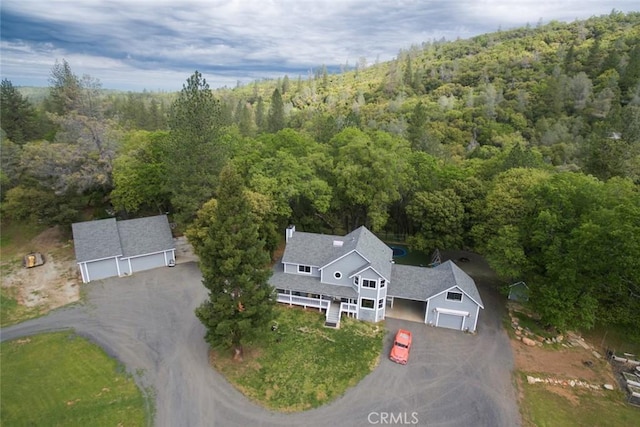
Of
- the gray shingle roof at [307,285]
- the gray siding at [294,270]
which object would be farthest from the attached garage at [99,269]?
the gray siding at [294,270]

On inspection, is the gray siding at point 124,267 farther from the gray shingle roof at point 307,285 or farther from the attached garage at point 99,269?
the gray shingle roof at point 307,285

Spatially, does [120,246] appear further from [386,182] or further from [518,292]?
[518,292]

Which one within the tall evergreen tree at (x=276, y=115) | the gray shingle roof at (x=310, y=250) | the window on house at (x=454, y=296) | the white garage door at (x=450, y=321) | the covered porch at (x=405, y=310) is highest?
the tall evergreen tree at (x=276, y=115)

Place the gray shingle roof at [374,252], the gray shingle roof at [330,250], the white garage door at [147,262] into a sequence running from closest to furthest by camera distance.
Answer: the gray shingle roof at [374,252] < the gray shingle roof at [330,250] < the white garage door at [147,262]

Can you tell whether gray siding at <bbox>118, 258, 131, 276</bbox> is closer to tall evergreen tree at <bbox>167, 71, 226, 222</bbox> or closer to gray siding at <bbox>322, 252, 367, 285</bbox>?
tall evergreen tree at <bbox>167, 71, 226, 222</bbox>

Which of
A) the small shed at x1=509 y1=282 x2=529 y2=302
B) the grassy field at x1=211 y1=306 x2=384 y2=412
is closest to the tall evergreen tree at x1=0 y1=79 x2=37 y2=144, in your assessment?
the grassy field at x1=211 y1=306 x2=384 y2=412

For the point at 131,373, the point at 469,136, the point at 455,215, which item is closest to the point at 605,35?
the point at 469,136
